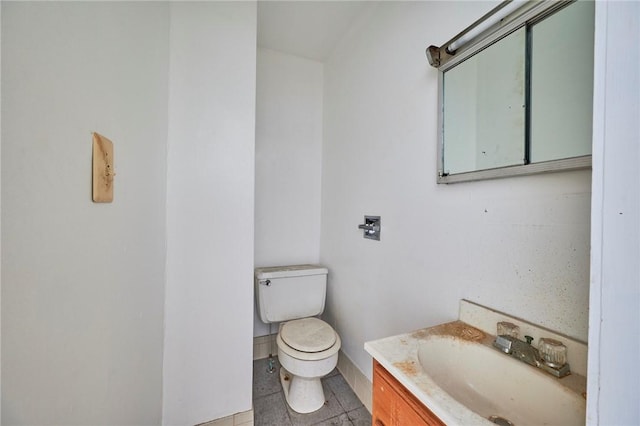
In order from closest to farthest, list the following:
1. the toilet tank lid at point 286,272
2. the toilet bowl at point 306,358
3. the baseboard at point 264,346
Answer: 1. the toilet bowl at point 306,358
2. the toilet tank lid at point 286,272
3. the baseboard at point 264,346

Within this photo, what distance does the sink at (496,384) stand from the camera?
0.61 meters

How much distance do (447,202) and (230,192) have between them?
3.46 feet

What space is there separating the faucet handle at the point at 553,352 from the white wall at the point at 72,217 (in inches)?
45.7

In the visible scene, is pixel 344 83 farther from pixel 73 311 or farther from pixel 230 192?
pixel 73 311

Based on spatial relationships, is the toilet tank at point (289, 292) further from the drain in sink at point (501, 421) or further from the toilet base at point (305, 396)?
the drain in sink at point (501, 421)

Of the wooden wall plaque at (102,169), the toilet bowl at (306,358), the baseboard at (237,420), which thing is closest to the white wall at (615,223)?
the wooden wall plaque at (102,169)

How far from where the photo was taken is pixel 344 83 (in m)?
1.83

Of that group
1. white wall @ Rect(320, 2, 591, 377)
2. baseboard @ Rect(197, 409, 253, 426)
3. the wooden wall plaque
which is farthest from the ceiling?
baseboard @ Rect(197, 409, 253, 426)

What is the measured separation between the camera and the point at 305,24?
1726 mm

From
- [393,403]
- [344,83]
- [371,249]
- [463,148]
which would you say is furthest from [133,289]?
[344,83]

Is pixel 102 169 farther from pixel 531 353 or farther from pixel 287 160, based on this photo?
pixel 287 160

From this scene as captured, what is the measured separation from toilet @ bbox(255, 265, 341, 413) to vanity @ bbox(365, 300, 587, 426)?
2.25 feet

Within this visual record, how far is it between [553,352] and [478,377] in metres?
0.22

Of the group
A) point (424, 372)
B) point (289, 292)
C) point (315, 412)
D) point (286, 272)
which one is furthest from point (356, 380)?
point (424, 372)
